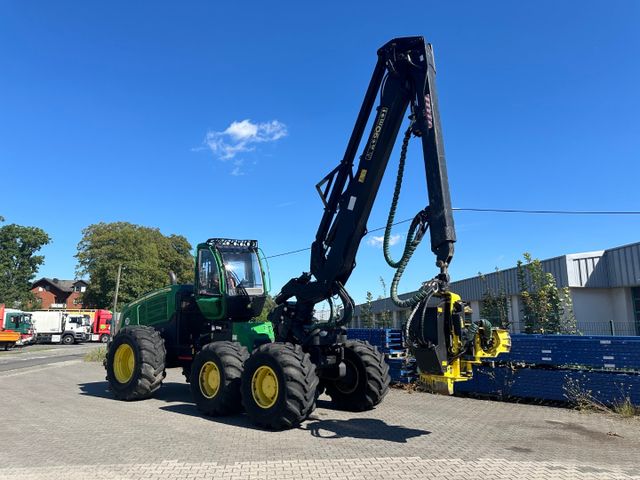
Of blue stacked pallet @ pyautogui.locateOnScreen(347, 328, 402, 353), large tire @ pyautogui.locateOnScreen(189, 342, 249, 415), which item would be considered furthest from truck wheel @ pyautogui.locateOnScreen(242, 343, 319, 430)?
blue stacked pallet @ pyautogui.locateOnScreen(347, 328, 402, 353)

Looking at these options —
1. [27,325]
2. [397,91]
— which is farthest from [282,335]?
[27,325]

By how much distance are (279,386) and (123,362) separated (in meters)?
5.15

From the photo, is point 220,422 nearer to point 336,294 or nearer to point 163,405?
point 163,405

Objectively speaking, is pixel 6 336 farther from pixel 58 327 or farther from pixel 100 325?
pixel 100 325

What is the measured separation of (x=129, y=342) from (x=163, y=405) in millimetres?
1557

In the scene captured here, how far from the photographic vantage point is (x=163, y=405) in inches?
406

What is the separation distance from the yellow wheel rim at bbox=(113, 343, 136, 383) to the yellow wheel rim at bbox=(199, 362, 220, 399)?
105 inches

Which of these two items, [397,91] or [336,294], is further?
[336,294]

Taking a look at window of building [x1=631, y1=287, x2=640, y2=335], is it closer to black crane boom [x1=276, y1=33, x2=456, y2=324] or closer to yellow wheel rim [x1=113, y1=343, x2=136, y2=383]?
black crane boom [x1=276, y1=33, x2=456, y2=324]

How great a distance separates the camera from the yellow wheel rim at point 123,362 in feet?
36.7

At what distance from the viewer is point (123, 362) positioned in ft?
37.1

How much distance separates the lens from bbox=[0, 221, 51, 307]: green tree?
64.8 metres

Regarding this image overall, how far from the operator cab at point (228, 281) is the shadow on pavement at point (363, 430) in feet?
10.1

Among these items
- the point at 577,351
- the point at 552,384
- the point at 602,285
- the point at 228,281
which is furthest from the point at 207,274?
the point at 602,285
